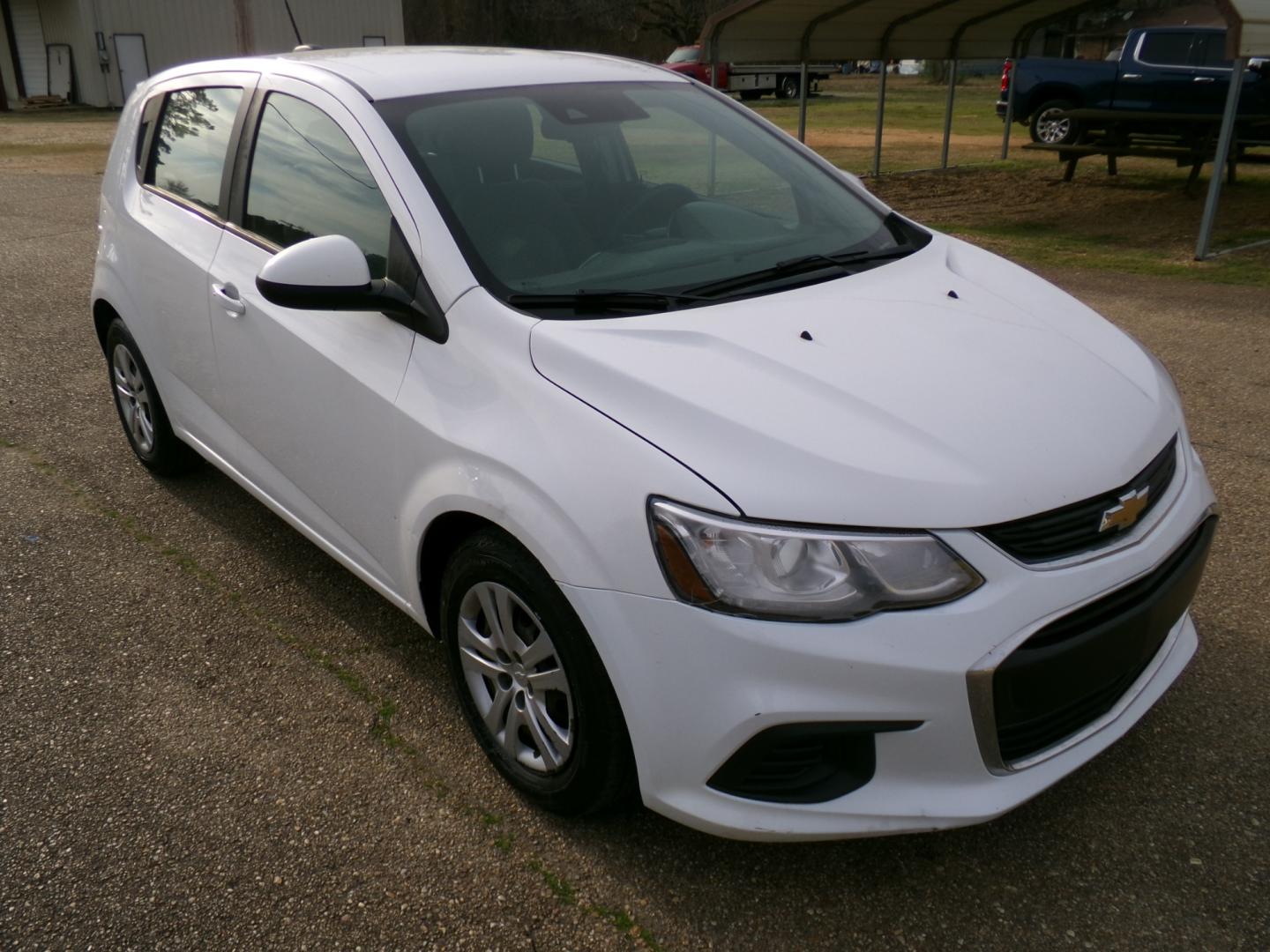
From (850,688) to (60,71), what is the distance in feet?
110

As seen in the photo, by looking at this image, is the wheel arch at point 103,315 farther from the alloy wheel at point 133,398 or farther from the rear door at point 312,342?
the rear door at point 312,342

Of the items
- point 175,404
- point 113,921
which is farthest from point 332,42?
point 113,921

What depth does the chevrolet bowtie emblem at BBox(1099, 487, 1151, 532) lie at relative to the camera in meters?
2.22

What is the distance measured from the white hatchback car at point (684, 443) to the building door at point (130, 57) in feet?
98.5

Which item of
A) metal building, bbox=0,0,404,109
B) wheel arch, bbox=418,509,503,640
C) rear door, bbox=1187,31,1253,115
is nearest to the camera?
wheel arch, bbox=418,509,503,640

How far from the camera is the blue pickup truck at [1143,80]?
13859mm

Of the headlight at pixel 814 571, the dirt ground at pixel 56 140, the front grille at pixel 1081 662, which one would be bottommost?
the dirt ground at pixel 56 140

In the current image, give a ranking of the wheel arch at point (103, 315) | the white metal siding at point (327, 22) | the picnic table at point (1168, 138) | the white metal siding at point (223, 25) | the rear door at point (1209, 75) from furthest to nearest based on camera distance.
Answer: the white metal siding at point (327, 22) → the white metal siding at point (223, 25) → the rear door at point (1209, 75) → the picnic table at point (1168, 138) → the wheel arch at point (103, 315)

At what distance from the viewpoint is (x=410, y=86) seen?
3064 millimetres

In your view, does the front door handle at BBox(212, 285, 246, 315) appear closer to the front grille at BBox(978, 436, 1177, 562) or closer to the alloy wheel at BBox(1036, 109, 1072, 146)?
the front grille at BBox(978, 436, 1177, 562)

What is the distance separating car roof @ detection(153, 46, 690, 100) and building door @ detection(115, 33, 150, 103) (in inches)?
1163

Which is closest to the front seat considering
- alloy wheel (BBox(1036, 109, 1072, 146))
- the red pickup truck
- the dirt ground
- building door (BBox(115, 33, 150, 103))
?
the dirt ground

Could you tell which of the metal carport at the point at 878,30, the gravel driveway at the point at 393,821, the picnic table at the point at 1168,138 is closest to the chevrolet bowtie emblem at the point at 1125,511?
the gravel driveway at the point at 393,821

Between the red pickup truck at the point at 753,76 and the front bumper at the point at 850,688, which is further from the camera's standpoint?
the red pickup truck at the point at 753,76
